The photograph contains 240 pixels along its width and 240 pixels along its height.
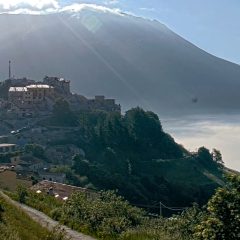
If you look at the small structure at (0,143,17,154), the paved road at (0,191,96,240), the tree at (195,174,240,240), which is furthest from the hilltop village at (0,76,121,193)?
the tree at (195,174,240,240)

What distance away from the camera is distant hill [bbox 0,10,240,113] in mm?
86438

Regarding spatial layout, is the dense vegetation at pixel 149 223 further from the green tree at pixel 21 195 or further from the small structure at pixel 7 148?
the small structure at pixel 7 148

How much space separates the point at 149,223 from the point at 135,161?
1972cm

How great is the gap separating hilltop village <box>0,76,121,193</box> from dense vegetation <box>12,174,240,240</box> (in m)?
9.58

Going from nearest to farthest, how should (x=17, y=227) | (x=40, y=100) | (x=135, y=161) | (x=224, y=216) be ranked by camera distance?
(x=224, y=216) → (x=17, y=227) → (x=135, y=161) → (x=40, y=100)

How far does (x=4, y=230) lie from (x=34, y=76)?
78.5 m

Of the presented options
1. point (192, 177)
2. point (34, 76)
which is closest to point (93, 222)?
point (192, 177)

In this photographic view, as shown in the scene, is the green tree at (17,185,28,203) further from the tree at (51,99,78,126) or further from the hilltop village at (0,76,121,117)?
the hilltop village at (0,76,121,117)

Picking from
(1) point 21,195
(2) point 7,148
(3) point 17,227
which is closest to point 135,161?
(2) point 7,148

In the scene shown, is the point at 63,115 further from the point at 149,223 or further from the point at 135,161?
the point at 149,223

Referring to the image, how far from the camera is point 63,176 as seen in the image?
21.1 meters

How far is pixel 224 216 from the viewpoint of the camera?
4.59m

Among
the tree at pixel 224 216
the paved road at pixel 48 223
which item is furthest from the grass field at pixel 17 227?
the tree at pixel 224 216

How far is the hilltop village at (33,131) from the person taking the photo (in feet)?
69.4
